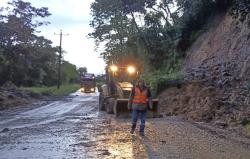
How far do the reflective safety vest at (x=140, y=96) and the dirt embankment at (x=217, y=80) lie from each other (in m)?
4.13

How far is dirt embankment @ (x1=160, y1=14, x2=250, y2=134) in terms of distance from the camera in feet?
68.5

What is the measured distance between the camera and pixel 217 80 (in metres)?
25.3

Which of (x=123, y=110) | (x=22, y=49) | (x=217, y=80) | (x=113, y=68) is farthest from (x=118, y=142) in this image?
(x=22, y=49)

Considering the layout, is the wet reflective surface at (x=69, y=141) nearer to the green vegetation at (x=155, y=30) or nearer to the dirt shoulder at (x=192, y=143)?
the dirt shoulder at (x=192, y=143)

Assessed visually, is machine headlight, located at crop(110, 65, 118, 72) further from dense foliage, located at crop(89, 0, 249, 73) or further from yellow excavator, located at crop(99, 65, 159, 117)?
dense foliage, located at crop(89, 0, 249, 73)

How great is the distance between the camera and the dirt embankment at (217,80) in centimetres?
2089

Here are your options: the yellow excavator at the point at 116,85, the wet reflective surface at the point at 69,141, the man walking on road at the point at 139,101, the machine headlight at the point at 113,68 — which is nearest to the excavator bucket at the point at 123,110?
the yellow excavator at the point at 116,85

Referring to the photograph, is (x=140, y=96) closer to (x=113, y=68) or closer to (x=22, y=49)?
(x=113, y=68)

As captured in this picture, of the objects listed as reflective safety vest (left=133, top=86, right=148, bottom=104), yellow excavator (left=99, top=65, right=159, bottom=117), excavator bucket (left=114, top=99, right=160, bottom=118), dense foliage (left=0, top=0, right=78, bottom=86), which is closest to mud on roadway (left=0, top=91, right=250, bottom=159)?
reflective safety vest (left=133, top=86, right=148, bottom=104)

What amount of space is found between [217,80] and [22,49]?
141 ft

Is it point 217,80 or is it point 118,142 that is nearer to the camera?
point 118,142

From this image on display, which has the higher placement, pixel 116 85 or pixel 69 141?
pixel 116 85

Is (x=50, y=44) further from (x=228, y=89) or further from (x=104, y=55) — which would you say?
(x=228, y=89)

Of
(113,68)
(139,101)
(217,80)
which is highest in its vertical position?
(113,68)
